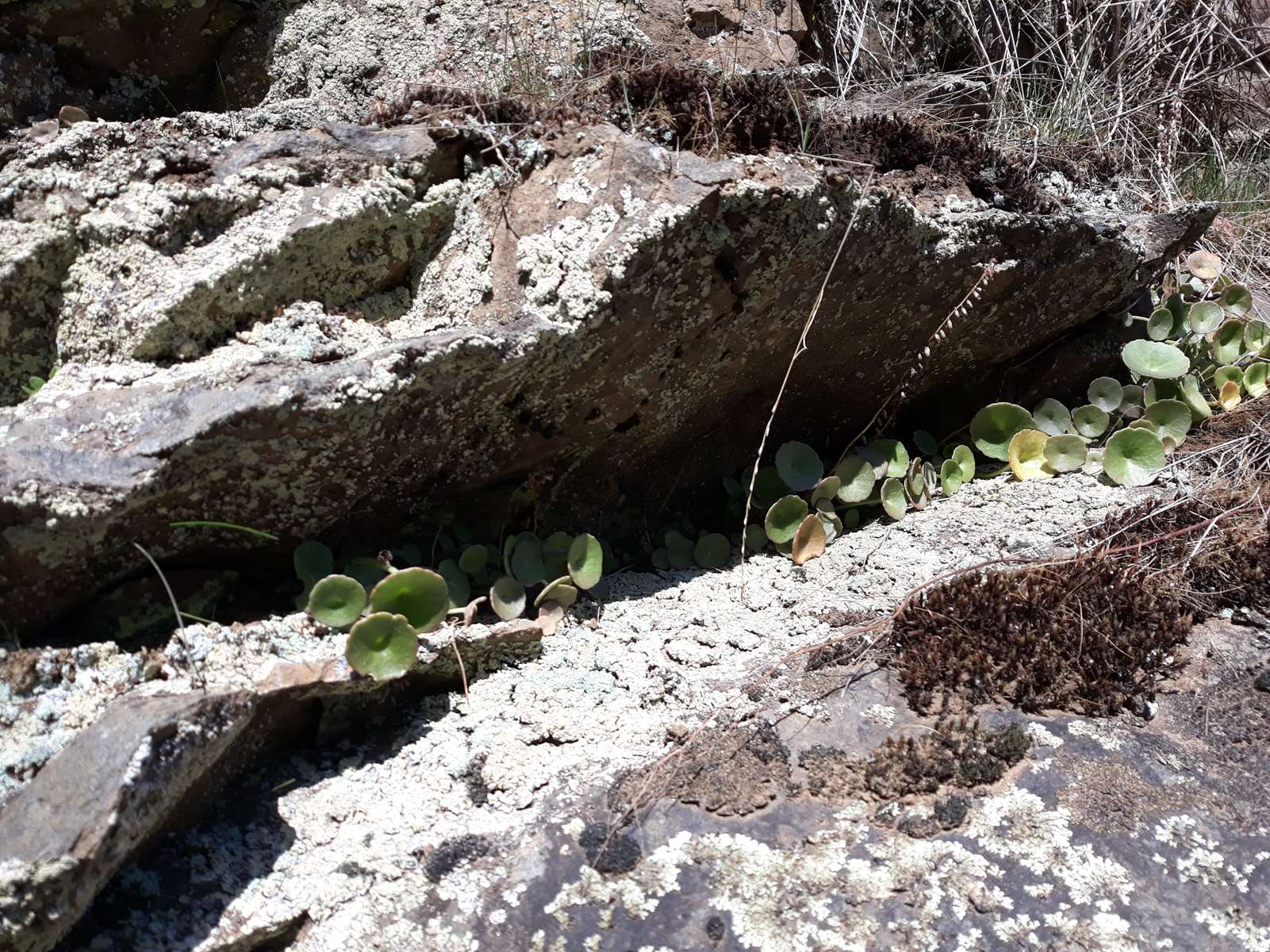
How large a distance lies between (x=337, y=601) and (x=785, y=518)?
130 cm

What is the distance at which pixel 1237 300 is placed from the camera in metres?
3.70

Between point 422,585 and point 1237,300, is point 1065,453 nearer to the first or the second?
point 1237,300

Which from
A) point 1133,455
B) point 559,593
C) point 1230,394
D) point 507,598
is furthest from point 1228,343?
point 507,598

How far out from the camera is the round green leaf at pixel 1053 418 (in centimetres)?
338

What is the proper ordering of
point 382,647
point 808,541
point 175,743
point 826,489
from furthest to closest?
point 826,489, point 808,541, point 382,647, point 175,743

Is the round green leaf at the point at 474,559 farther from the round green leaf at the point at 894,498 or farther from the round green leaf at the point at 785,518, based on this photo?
the round green leaf at the point at 894,498

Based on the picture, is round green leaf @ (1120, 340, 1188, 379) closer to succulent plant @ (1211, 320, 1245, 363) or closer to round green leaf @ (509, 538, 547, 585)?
succulent plant @ (1211, 320, 1245, 363)

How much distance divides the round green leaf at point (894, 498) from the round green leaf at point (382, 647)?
4.96ft

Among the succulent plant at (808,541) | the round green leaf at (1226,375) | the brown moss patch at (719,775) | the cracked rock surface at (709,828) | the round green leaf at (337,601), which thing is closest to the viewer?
the cracked rock surface at (709,828)

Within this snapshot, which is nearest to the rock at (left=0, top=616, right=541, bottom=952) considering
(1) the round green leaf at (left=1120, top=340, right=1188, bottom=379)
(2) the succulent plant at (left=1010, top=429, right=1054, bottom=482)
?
(2) the succulent plant at (left=1010, top=429, right=1054, bottom=482)

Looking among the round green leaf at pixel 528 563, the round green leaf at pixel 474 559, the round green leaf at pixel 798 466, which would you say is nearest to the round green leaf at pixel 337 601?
the round green leaf at pixel 474 559

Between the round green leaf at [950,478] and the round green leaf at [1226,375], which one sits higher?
the round green leaf at [1226,375]

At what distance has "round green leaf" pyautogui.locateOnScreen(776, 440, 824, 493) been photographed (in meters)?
3.02

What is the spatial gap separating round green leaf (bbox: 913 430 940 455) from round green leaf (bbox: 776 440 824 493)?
44 centimetres
